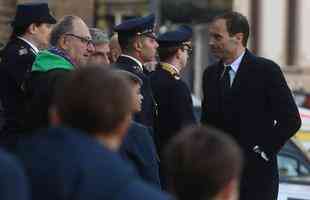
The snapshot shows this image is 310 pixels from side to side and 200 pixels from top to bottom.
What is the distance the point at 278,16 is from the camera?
37.8 metres

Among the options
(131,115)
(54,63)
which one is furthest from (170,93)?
(131,115)

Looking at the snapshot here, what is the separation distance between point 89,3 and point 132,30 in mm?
5126

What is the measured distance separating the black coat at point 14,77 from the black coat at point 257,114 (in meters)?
1.33

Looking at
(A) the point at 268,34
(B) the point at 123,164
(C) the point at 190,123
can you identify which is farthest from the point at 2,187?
(A) the point at 268,34

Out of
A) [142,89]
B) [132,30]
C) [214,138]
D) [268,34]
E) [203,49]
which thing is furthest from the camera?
[268,34]

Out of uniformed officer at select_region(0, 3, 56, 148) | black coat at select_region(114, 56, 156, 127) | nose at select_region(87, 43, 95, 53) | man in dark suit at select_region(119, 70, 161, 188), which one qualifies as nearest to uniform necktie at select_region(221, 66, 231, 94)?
black coat at select_region(114, 56, 156, 127)

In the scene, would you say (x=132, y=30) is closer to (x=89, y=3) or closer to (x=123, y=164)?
(x=123, y=164)

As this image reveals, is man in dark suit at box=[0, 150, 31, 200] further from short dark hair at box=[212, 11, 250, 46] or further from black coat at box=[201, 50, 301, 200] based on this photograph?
short dark hair at box=[212, 11, 250, 46]

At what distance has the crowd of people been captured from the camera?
4074 mm

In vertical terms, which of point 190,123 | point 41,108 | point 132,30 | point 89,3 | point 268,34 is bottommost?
point 268,34

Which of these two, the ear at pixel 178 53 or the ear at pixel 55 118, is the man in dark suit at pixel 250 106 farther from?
the ear at pixel 55 118

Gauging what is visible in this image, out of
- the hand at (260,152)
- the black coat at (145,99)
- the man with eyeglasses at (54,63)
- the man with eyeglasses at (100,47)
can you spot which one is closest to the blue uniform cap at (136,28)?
the man with eyeglasses at (100,47)

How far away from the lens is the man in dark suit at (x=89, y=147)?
4.08m

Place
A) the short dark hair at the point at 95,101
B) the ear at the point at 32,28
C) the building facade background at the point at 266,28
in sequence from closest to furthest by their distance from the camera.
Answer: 1. the short dark hair at the point at 95,101
2. the ear at the point at 32,28
3. the building facade background at the point at 266,28
